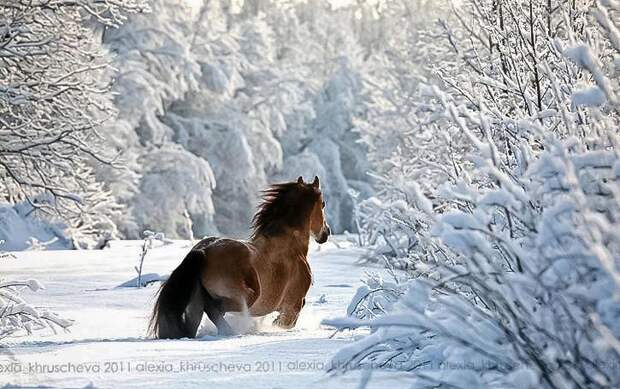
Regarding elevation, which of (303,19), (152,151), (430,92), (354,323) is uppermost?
(303,19)

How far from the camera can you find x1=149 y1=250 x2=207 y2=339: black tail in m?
5.49

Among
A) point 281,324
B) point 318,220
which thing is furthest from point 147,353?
point 318,220

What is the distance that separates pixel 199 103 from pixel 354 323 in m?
33.5

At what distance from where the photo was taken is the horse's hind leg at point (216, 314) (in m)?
5.84

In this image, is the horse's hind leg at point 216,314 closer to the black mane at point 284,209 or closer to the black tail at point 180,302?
the black tail at point 180,302

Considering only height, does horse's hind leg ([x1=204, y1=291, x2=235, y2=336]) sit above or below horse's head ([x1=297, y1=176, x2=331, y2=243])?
below

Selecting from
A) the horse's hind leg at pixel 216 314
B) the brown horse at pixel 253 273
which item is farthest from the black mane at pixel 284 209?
the horse's hind leg at pixel 216 314

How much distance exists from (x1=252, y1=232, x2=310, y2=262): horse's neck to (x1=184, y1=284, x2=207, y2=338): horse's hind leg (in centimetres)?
79

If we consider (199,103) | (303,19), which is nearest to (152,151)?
(199,103)

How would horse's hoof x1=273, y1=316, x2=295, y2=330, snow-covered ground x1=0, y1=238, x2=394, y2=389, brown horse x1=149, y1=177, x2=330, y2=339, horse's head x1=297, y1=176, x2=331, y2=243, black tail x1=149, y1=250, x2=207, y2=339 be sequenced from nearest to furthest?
snow-covered ground x1=0, y1=238, x2=394, y2=389
black tail x1=149, y1=250, x2=207, y2=339
brown horse x1=149, y1=177, x2=330, y2=339
horse's hoof x1=273, y1=316, x2=295, y2=330
horse's head x1=297, y1=176, x2=331, y2=243

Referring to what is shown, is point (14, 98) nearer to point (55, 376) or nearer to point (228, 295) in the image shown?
point (228, 295)

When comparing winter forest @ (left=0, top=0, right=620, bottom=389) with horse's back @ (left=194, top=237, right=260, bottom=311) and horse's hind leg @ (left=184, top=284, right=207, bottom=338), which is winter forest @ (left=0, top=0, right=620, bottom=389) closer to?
horse's hind leg @ (left=184, top=284, right=207, bottom=338)

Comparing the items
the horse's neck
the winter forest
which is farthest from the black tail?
the horse's neck

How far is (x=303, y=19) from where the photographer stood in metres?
66.4
